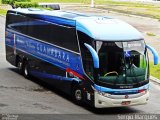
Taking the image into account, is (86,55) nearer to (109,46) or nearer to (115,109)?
(109,46)

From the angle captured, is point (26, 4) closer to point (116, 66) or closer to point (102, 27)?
point (102, 27)

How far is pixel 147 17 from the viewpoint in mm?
62688

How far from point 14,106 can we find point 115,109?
4.02m

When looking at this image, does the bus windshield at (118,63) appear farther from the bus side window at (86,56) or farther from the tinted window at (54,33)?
the tinted window at (54,33)

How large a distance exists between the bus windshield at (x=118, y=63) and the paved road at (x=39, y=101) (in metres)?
1.53

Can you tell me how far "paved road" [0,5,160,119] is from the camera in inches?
673

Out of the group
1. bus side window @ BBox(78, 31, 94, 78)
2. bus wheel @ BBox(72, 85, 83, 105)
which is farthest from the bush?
bus side window @ BBox(78, 31, 94, 78)

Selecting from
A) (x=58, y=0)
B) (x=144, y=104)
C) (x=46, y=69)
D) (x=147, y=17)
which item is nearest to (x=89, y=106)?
(x=144, y=104)

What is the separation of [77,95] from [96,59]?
2.56 meters

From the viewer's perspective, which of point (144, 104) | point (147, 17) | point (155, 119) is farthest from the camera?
point (147, 17)

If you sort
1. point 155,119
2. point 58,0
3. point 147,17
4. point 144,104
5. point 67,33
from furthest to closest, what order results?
point 58,0 < point 147,17 < point 67,33 < point 144,104 < point 155,119

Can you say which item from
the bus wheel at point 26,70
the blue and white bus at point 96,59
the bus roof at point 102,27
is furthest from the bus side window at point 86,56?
Result: the bus wheel at point 26,70

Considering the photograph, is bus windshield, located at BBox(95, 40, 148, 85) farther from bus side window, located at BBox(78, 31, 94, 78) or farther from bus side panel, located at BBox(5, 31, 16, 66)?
bus side panel, located at BBox(5, 31, 16, 66)

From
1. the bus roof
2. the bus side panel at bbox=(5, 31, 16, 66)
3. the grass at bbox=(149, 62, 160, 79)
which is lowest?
the grass at bbox=(149, 62, 160, 79)
